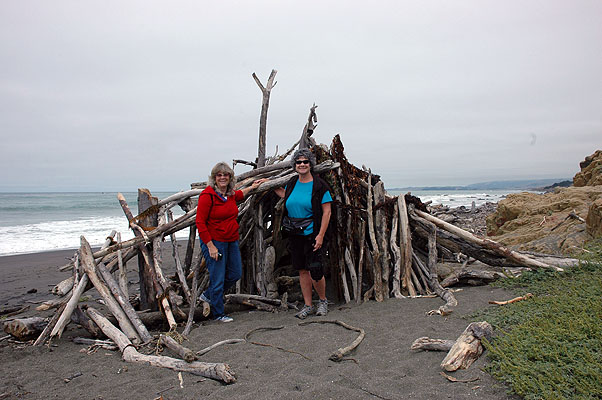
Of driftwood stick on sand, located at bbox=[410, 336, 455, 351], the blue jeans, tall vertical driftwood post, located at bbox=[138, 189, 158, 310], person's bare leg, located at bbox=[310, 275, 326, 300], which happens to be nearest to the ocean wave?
tall vertical driftwood post, located at bbox=[138, 189, 158, 310]

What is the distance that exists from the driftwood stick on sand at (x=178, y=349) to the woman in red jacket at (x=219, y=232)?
102cm

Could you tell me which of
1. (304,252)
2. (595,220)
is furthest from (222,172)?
(595,220)

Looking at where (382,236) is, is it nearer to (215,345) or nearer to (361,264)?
(361,264)

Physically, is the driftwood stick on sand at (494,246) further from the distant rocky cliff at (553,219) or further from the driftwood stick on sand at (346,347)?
the driftwood stick on sand at (346,347)

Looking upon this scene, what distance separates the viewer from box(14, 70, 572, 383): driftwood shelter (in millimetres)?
4734

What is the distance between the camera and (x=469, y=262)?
22.0ft

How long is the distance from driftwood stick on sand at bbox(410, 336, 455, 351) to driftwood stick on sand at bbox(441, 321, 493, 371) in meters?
0.13

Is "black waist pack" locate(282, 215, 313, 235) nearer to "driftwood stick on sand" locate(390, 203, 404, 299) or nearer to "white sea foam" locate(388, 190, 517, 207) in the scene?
"driftwood stick on sand" locate(390, 203, 404, 299)

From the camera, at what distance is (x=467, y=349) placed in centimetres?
316

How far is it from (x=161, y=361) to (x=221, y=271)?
140 cm

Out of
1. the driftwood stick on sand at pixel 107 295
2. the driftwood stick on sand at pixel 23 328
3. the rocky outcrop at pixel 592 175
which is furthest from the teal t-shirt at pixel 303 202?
the rocky outcrop at pixel 592 175

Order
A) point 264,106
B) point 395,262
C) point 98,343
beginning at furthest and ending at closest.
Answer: point 264,106 → point 395,262 → point 98,343

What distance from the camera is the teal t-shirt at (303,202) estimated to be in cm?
484

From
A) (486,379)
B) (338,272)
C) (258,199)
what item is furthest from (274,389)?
(258,199)
